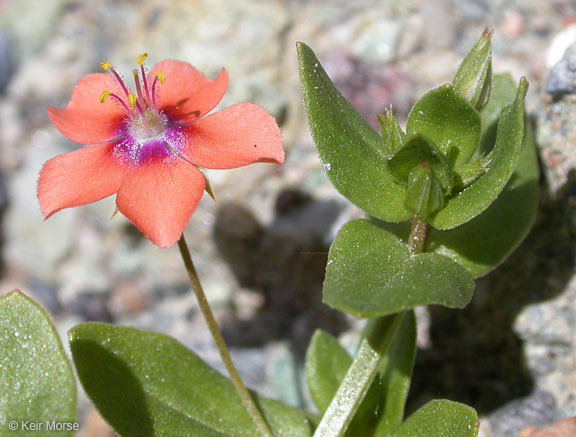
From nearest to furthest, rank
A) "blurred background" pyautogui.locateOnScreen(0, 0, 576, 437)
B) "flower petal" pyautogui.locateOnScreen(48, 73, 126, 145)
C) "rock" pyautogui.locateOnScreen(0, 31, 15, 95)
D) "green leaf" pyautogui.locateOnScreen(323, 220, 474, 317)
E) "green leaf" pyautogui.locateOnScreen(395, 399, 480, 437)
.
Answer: "green leaf" pyautogui.locateOnScreen(323, 220, 474, 317) → "green leaf" pyautogui.locateOnScreen(395, 399, 480, 437) → "flower petal" pyautogui.locateOnScreen(48, 73, 126, 145) → "blurred background" pyautogui.locateOnScreen(0, 0, 576, 437) → "rock" pyautogui.locateOnScreen(0, 31, 15, 95)

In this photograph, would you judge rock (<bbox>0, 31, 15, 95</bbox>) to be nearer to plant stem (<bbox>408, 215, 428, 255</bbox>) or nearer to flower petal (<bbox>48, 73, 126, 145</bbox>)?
flower petal (<bbox>48, 73, 126, 145</bbox>)

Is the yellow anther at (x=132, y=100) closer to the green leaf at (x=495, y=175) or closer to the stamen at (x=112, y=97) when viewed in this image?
the stamen at (x=112, y=97)

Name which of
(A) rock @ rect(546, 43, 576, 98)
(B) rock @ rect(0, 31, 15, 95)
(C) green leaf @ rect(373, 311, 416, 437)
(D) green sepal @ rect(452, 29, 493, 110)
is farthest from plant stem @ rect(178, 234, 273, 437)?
(B) rock @ rect(0, 31, 15, 95)

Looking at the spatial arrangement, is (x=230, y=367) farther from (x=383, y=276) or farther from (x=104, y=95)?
(x=104, y=95)

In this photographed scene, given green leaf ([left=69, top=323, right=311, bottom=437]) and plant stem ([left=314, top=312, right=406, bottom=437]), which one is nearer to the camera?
green leaf ([left=69, top=323, right=311, bottom=437])

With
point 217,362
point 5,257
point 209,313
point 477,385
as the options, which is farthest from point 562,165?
point 5,257

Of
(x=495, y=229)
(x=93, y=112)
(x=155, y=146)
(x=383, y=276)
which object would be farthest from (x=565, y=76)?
(x=93, y=112)
